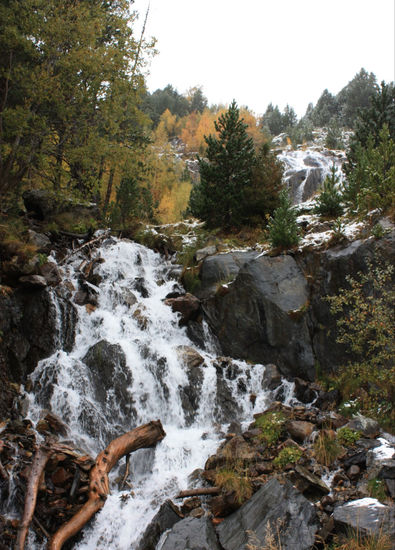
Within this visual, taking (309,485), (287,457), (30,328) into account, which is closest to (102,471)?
(287,457)

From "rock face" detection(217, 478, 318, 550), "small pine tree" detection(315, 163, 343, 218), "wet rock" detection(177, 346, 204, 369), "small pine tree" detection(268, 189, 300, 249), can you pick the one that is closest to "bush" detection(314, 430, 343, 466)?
"rock face" detection(217, 478, 318, 550)

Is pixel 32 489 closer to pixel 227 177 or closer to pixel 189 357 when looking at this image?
pixel 189 357

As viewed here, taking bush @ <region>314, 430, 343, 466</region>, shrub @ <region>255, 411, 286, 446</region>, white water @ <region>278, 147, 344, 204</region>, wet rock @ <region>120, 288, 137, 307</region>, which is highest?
white water @ <region>278, 147, 344, 204</region>

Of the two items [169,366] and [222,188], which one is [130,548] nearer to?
[169,366]

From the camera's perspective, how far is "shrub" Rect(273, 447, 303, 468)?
6.08 meters

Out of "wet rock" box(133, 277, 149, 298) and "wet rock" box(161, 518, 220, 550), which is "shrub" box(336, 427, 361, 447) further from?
"wet rock" box(133, 277, 149, 298)

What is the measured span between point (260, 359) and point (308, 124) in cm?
6162

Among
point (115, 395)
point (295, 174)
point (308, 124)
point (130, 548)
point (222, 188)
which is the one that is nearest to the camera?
point (130, 548)

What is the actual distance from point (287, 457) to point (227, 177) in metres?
12.1

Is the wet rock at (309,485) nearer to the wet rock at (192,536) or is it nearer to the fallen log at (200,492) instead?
the fallen log at (200,492)

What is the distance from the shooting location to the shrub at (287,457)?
6082 millimetres

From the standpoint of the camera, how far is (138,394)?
8844 millimetres

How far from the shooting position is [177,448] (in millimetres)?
7438

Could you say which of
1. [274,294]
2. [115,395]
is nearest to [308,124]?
[274,294]
